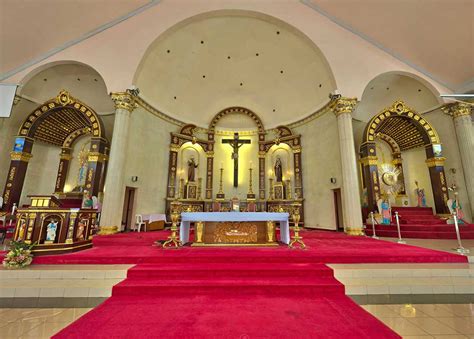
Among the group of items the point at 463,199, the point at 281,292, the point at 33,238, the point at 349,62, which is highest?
the point at 349,62

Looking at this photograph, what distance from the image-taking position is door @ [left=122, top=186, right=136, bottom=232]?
939 centimetres

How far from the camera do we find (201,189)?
12453 mm

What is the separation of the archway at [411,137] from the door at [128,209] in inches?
454

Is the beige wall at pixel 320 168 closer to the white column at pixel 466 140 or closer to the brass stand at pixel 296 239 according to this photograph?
the brass stand at pixel 296 239

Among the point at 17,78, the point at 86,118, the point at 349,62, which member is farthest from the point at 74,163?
the point at 349,62

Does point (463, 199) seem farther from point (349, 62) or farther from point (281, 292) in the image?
point (281, 292)

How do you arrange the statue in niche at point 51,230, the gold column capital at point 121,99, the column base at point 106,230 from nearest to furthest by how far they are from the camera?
1. the statue in niche at point 51,230
2. the column base at point 106,230
3. the gold column capital at point 121,99

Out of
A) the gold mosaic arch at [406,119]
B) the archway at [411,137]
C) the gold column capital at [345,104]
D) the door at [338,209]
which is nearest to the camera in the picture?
the gold column capital at [345,104]

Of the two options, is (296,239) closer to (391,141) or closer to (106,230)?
(106,230)

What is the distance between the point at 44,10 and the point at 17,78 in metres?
3.37

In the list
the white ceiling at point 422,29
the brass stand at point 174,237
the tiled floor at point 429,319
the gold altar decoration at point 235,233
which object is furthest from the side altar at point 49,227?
the white ceiling at point 422,29

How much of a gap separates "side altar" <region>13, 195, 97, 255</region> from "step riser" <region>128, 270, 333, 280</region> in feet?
7.25

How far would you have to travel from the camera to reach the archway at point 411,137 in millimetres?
9281

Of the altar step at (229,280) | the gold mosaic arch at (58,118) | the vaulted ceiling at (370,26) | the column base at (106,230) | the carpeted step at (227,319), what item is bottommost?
the carpeted step at (227,319)
